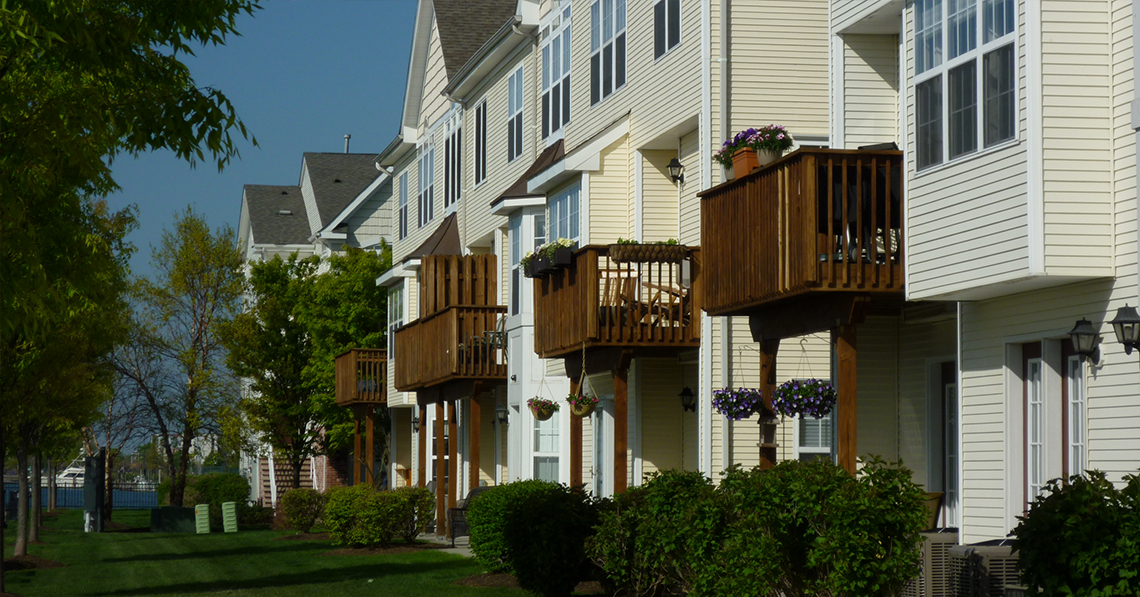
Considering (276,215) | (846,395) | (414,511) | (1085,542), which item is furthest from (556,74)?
(276,215)

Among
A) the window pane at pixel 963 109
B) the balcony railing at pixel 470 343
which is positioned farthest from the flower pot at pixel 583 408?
the window pane at pixel 963 109

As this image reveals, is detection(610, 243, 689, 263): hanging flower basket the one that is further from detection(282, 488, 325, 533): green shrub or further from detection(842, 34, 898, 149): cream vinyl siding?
detection(282, 488, 325, 533): green shrub

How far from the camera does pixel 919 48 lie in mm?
13297

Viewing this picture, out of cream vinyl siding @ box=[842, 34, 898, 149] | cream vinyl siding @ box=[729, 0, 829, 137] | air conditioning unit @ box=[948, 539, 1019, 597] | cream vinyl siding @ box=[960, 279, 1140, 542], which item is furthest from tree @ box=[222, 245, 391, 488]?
air conditioning unit @ box=[948, 539, 1019, 597]

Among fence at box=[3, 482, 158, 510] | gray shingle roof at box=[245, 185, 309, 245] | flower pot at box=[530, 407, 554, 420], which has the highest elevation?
gray shingle roof at box=[245, 185, 309, 245]

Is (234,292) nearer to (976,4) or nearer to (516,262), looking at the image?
(516,262)

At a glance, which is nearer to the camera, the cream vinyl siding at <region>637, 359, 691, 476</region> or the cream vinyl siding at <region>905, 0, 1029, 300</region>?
the cream vinyl siding at <region>905, 0, 1029, 300</region>

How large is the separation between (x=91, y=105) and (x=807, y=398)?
782 cm

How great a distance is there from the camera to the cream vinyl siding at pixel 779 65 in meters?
18.1

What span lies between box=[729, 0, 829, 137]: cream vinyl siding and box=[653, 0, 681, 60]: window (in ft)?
4.22

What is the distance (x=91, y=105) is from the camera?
11977 millimetres

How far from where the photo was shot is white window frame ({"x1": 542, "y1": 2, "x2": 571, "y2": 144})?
24.8m

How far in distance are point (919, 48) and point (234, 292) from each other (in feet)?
122

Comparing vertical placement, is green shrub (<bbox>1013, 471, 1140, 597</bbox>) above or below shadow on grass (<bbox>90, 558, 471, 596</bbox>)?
above
